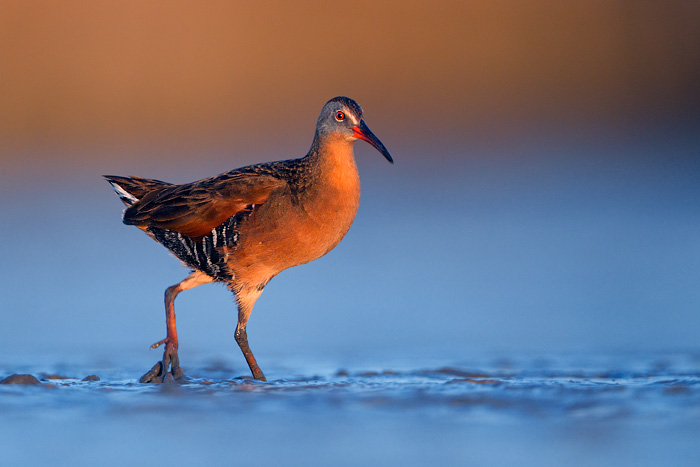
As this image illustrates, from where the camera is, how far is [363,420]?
5.07 m

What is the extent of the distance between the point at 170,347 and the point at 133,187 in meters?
1.56

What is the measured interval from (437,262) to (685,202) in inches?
176

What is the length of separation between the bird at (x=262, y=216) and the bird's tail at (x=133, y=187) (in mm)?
523

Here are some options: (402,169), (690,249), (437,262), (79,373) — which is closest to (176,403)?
(79,373)

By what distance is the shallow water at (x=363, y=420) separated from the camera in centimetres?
446

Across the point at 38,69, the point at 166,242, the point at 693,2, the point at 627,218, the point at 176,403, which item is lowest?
the point at 176,403

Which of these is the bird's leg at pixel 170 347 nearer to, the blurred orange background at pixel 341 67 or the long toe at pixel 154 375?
the long toe at pixel 154 375

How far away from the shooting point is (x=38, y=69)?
18.6 meters

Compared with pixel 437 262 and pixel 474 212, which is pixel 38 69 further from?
pixel 437 262

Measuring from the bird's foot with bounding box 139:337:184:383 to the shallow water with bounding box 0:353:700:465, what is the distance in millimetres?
148

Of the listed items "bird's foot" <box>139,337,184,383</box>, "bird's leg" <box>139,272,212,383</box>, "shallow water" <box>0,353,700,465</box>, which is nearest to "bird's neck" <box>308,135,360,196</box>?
"bird's leg" <box>139,272,212,383</box>

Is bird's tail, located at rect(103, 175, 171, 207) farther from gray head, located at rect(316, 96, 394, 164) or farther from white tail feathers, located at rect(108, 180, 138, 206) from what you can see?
gray head, located at rect(316, 96, 394, 164)

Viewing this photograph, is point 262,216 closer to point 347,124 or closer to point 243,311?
point 243,311

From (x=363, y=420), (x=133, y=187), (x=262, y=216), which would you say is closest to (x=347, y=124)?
(x=262, y=216)
